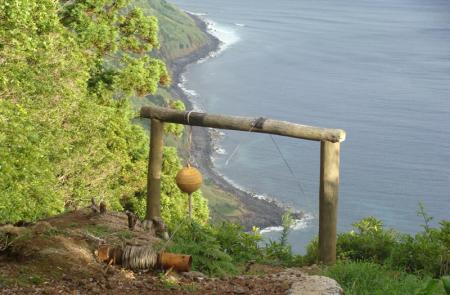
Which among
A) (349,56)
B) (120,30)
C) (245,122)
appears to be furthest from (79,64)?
(349,56)

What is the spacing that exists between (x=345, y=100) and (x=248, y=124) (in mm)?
54493

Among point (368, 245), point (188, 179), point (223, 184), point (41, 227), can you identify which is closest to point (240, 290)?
point (41, 227)

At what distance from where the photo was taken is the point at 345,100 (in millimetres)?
61469

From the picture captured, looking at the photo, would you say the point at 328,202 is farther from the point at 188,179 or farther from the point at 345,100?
the point at 345,100

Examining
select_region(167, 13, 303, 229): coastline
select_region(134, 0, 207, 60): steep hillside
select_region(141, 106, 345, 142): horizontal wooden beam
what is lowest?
select_region(167, 13, 303, 229): coastline

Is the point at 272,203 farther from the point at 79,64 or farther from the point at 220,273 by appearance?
the point at 220,273

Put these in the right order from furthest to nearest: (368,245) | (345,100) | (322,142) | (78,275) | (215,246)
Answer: (345,100) → (368,245) → (322,142) → (215,246) → (78,275)

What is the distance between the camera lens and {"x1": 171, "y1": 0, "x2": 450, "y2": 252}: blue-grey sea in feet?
163

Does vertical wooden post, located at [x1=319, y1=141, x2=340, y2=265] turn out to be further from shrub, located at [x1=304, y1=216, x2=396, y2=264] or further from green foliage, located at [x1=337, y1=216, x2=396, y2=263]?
green foliage, located at [x1=337, y1=216, x2=396, y2=263]

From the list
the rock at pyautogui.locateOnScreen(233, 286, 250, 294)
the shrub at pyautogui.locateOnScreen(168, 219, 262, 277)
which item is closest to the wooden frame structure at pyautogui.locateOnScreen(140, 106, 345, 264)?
the shrub at pyautogui.locateOnScreen(168, 219, 262, 277)

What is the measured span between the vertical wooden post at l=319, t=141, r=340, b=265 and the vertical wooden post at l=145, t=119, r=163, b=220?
203 centimetres

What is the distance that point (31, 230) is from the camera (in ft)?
22.5

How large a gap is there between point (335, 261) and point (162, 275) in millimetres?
2453

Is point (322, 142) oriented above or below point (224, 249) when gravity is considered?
above
